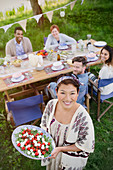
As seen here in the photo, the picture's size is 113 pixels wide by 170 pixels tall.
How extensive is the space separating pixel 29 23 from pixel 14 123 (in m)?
6.08

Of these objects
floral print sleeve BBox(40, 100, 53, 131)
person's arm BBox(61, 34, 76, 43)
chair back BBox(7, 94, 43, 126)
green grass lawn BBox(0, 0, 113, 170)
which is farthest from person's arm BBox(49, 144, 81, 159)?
person's arm BBox(61, 34, 76, 43)

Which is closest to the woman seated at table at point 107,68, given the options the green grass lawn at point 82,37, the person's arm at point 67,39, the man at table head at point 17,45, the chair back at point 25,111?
the green grass lawn at point 82,37

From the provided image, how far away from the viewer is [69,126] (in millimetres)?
1563

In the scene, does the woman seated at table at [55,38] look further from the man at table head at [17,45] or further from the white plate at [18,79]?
the white plate at [18,79]

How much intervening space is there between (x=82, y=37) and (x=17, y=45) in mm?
3459

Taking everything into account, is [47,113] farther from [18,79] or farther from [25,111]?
[18,79]

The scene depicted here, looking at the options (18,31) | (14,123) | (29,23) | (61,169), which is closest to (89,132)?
(61,169)

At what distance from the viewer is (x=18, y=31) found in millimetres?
3826

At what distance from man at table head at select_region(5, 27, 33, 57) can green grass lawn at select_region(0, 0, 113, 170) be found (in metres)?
1.05

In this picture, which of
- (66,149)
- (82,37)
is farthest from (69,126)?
(82,37)

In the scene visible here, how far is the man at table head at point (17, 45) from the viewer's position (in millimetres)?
3873

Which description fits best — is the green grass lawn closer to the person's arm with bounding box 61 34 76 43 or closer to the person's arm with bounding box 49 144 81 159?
the person's arm with bounding box 61 34 76 43

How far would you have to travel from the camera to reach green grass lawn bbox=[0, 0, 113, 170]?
8.52 ft

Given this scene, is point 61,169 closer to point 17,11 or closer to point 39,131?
point 39,131
